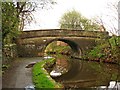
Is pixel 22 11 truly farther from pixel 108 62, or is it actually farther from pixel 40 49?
pixel 108 62

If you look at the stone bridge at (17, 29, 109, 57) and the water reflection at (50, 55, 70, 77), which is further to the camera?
the stone bridge at (17, 29, 109, 57)

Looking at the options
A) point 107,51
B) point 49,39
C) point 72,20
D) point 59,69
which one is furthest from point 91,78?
point 72,20

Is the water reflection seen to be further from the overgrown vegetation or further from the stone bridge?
the stone bridge

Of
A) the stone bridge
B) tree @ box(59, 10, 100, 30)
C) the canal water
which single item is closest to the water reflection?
the canal water

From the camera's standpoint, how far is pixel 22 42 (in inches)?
974

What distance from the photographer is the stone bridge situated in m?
24.8

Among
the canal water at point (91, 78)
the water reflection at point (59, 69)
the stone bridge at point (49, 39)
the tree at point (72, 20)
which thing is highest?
the tree at point (72, 20)

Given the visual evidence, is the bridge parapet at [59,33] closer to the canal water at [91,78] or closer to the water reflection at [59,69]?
the water reflection at [59,69]

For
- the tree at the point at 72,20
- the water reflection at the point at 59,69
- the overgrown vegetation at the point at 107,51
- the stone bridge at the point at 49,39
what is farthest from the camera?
the tree at the point at 72,20

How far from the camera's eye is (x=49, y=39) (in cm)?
2538

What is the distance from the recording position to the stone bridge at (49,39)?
24.8 meters

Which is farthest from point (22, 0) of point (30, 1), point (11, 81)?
point (11, 81)

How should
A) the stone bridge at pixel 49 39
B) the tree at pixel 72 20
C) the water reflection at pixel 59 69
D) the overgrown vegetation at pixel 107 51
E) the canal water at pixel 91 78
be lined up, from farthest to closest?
the tree at pixel 72 20 < the stone bridge at pixel 49 39 < the overgrown vegetation at pixel 107 51 < the water reflection at pixel 59 69 < the canal water at pixel 91 78

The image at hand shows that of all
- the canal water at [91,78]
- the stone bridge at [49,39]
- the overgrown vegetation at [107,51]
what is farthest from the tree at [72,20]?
the canal water at [91,78]
